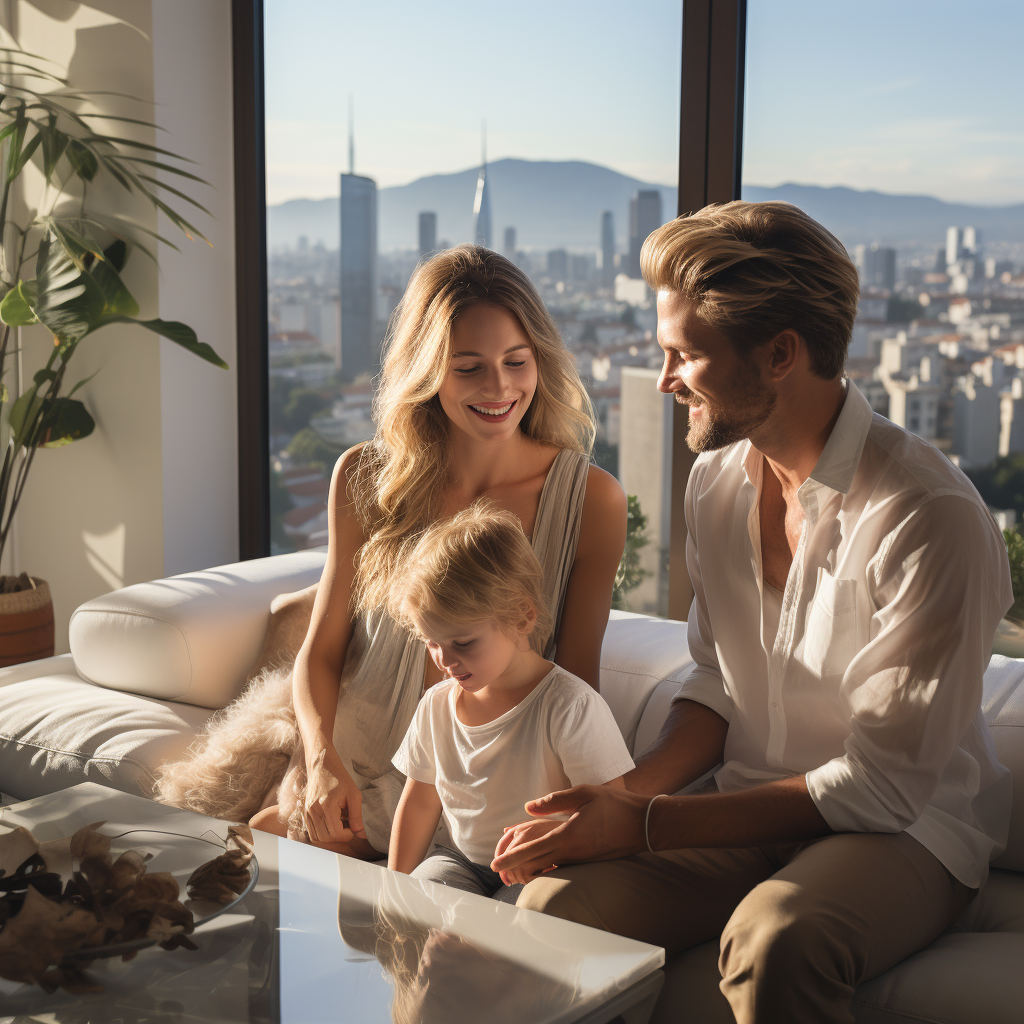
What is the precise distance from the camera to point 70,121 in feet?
10.6

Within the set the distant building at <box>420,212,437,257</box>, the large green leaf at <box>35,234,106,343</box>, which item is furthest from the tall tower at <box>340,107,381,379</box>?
the large green leaf at <box>35,234,106,343</box>

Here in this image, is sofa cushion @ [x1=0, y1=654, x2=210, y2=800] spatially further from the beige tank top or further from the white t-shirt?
the white t-shirt

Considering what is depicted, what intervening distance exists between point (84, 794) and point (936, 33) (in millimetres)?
2249

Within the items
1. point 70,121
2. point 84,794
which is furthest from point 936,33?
point 70,121

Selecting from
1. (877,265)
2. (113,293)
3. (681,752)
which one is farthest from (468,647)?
(113,293)

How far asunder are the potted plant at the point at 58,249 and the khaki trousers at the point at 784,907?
6.98ft

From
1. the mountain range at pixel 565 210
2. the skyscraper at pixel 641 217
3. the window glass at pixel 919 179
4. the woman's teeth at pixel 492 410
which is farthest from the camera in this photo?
the skyscraper at pixel 641 217

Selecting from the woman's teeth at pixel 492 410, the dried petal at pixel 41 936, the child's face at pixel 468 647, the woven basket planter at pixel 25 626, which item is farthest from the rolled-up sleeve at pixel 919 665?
the woven basket planter at pixel 25 626

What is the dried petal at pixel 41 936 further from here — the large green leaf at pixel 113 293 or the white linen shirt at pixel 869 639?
the large green leaf at pixel 113 293

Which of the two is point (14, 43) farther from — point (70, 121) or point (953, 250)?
point (953, 250)

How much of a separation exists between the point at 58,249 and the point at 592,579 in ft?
6.54

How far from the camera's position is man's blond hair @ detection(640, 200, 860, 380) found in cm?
141

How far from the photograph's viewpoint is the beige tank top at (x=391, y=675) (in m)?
1.83

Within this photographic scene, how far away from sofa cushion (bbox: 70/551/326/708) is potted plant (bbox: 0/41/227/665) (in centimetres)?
89
